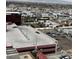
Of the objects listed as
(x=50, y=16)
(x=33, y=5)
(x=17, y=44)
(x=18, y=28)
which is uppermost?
(x=33, y=5)

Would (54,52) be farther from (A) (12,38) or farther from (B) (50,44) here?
(A) (12,38)
